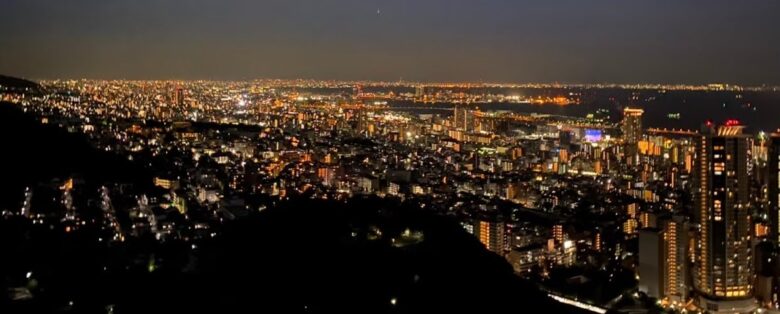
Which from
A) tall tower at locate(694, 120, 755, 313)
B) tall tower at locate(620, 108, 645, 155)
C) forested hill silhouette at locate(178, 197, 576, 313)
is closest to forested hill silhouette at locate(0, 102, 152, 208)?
forested hill silhouette at locate(178, 197, 576, 313)

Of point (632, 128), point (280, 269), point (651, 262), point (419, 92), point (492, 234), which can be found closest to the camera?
point (280, 269)

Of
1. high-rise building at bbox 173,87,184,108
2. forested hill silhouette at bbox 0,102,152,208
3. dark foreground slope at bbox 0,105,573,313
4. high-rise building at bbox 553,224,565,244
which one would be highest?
high-rise building at bbox 173,87,184,108

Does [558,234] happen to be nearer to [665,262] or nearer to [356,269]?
[665,262]

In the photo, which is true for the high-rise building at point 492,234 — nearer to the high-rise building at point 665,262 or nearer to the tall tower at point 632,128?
the high-rise building at point 665,262

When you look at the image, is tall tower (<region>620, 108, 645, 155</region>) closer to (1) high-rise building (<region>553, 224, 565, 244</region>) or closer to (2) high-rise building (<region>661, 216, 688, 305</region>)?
→ (1) high-rise building (<region>553, 224, 565, 244</region>)

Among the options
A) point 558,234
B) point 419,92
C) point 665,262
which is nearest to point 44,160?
point 558,234

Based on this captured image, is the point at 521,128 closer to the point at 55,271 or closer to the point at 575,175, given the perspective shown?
the point at 575,175
